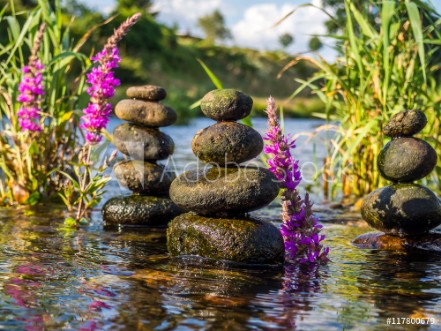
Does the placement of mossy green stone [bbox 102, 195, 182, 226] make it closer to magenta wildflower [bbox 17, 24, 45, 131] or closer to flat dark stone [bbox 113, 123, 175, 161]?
flat dark stone [bbox 113, 123, 175, 161]

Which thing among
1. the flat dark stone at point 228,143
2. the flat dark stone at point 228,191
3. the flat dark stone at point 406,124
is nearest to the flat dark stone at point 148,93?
the flat dark stone at point 228,143

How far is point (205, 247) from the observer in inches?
215

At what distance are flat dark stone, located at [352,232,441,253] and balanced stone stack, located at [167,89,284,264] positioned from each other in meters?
1.38

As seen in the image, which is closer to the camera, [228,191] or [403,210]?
[228,191]

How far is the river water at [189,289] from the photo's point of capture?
3.71 meters

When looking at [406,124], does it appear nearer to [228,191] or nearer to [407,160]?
[407,160]

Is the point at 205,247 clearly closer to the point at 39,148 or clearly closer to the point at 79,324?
the point at 79,324

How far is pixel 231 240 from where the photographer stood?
5.37 meters

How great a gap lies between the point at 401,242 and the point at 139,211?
2927 millimetres

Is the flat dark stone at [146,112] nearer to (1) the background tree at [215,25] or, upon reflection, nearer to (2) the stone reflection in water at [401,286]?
(2) the stone reflection in water at [401,286]

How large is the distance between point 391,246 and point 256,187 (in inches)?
71.3

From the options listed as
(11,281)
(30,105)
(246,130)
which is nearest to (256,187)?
(246,130)

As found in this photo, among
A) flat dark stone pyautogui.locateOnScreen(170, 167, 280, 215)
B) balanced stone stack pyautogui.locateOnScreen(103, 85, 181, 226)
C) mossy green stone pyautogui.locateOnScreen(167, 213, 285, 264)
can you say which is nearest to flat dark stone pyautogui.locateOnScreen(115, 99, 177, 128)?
balanced stone stack pyautogui.locateOnScreen(103, 85, 181, 226)

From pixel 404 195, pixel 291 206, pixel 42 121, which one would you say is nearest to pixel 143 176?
pixel 42 121
